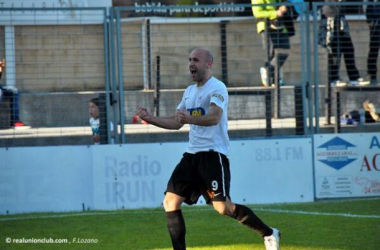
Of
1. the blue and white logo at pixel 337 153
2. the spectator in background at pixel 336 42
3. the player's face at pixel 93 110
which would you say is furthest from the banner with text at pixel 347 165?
the player's face at pixel 93 110

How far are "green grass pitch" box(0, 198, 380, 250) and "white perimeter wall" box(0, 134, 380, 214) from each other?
290mm

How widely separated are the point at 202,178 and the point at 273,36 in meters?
5.93

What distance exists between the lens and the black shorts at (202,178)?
7.94 m

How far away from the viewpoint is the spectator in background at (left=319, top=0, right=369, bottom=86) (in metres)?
13.2

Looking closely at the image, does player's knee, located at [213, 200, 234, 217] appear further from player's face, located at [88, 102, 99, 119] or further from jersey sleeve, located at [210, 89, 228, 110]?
player's face, located at [88, 102, 99, 119]

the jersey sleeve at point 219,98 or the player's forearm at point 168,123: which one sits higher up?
the jersey sleeve at point 219,98

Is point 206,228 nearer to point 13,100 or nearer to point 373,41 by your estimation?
point 13,100

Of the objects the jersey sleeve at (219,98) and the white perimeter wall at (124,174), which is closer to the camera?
the jersey sleeve at (219,98)

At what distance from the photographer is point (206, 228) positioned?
9.92 m

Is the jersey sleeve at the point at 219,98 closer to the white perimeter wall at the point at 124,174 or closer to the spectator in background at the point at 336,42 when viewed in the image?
the white perimeter wall at the point at 124,174

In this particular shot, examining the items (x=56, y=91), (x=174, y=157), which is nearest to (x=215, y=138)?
(x=174, y=157)

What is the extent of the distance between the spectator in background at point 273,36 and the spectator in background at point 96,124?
117 inches

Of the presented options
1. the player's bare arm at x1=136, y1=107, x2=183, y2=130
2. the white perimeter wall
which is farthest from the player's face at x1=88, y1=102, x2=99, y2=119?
the player's bare arm at x1=136, y1=107, x2=183, y2=130

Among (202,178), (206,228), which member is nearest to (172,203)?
(202,178)
